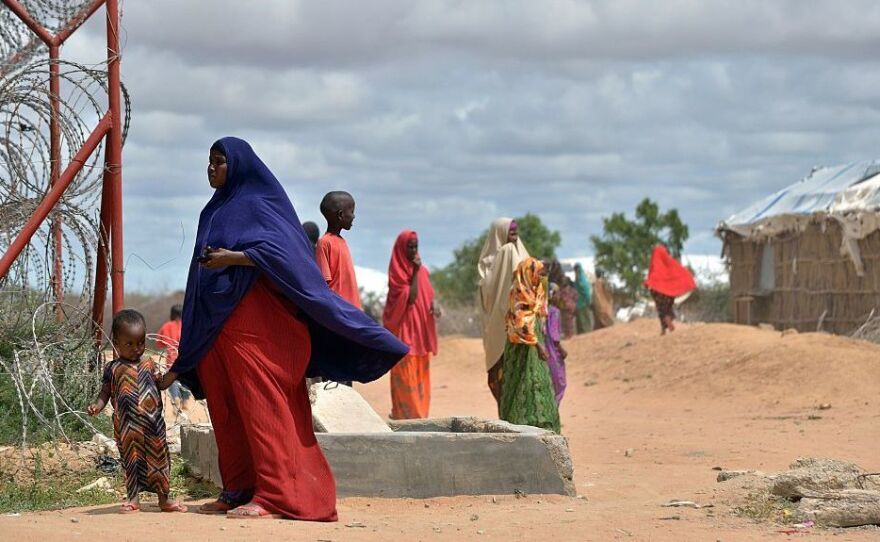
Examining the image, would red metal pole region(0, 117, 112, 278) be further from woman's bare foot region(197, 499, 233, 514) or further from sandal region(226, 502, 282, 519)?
sandal region(226, 502, 282, 519)

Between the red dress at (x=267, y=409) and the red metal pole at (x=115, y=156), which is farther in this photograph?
the red metal pole at (x=115, y=156)

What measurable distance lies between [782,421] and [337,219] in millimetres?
6639

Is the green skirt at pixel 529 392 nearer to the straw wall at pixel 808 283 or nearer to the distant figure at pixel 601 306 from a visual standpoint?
the straw wall at pixel 808 283

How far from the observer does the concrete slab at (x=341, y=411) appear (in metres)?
8.88

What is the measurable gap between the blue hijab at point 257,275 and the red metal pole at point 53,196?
5.70 feet

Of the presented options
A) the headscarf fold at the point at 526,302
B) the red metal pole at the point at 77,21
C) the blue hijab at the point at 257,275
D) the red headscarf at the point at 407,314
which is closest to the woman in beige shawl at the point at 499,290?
the headscarf fold at the point at 526,302

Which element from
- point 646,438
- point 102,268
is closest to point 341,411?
point 102,268

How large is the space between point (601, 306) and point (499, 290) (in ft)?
67.2

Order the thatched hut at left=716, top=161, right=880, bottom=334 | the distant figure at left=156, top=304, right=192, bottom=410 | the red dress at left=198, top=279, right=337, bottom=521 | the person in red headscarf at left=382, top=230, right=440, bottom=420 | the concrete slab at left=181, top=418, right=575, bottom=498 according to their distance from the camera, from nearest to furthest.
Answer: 1. the red dress at left=198, top=279, right=337, bottom=521
2. the concrete slab at left=181, top=418, right=575, bottom=498
3. the distant figure at left=156, top=304, right=192, bottom=410
4. the person in red headscarf at left=382, top=230, right=440, bottom=420
5. the thatched hut at left=716, top=161, right=880, bottom=334

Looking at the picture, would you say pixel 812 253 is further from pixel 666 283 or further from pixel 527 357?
pixel 527 357

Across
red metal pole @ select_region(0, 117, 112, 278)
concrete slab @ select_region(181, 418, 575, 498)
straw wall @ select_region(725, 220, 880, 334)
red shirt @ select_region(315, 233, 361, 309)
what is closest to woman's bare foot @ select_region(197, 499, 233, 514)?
concrete slab @ select_region(181, 418, 575, 498)

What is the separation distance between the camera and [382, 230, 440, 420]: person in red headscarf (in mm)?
12336

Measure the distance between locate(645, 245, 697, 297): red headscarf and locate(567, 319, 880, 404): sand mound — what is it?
7.07 ft

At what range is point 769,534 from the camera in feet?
21.8
